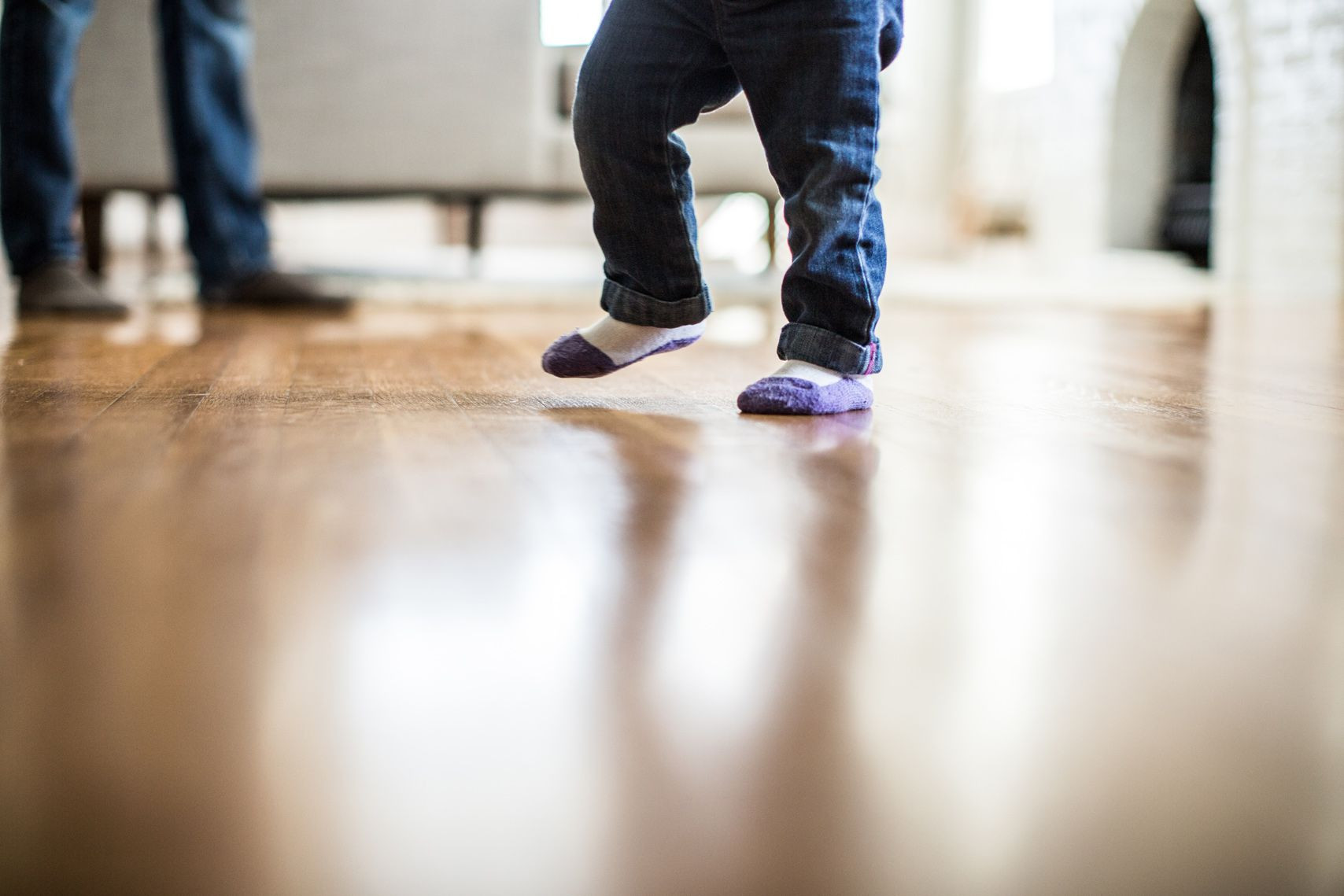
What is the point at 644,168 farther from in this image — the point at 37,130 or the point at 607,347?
the point at 37,130

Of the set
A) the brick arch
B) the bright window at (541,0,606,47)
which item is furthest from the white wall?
the bright window at (541,0,606,47)

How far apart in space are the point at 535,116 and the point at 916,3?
423 centimetres

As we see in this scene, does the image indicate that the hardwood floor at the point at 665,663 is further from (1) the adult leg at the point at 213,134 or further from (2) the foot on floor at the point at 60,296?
(1) the adult leg at the point at 213,134

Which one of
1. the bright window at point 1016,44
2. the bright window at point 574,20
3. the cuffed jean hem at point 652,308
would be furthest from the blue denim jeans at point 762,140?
the bright window at point 1016,44

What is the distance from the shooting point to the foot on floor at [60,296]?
63.5 inches

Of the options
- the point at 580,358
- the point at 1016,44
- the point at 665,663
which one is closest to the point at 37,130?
the point at 580,358

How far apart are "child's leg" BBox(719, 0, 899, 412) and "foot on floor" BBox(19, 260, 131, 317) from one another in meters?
1.06

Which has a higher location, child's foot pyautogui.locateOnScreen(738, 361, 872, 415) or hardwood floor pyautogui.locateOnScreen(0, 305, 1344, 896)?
child's foot pyautogui.locateOnScreen(738, 361, 872, 415)

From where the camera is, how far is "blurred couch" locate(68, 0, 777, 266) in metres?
2.31

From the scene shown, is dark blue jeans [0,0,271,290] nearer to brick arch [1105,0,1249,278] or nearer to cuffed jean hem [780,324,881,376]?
cuffed jean hem [780,324,881,376]

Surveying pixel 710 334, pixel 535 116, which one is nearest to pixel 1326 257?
pixel 535 116

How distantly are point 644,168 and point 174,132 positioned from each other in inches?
45.3

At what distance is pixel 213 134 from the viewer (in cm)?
181

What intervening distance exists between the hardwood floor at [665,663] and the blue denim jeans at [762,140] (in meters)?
0.17
